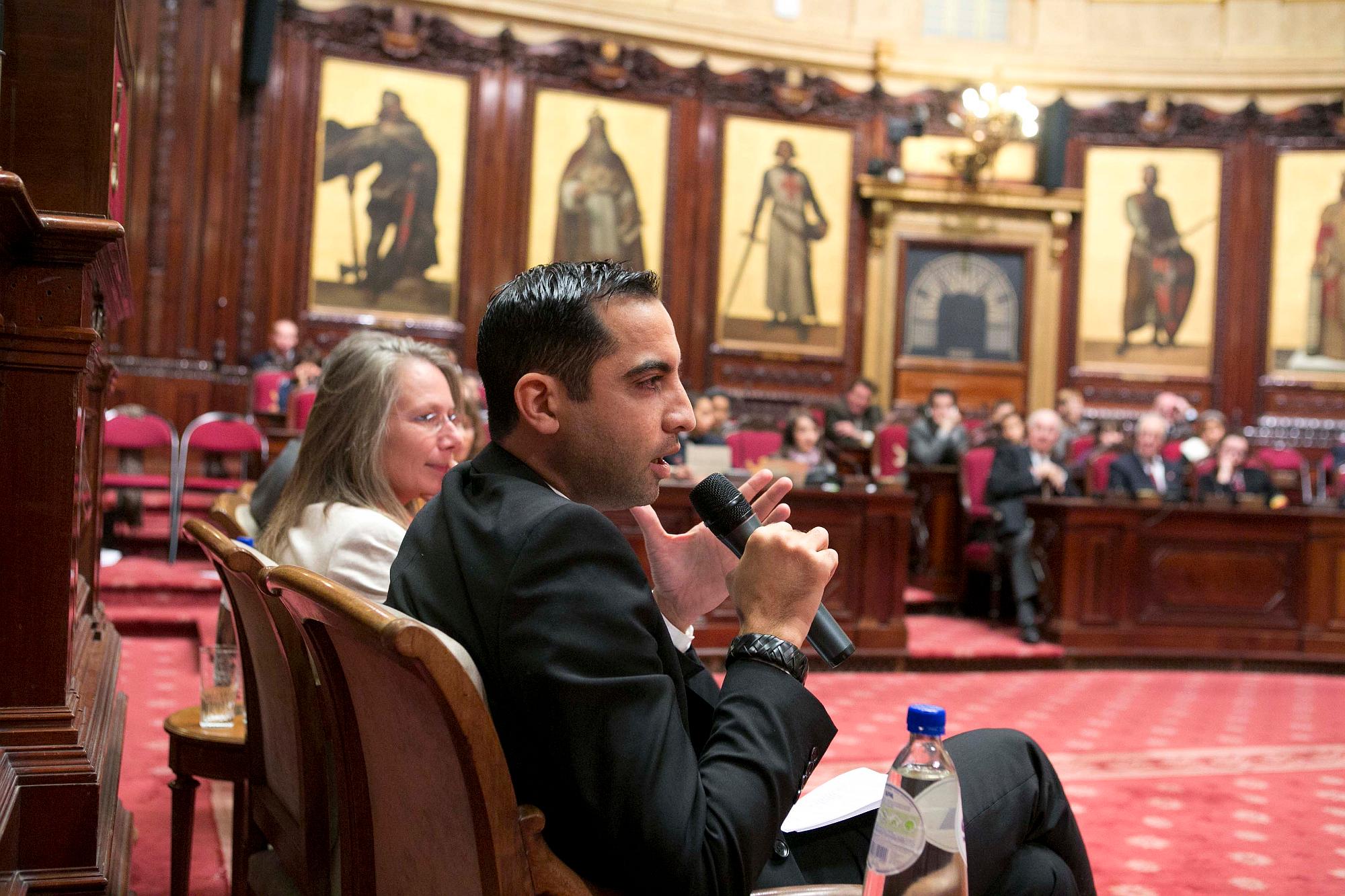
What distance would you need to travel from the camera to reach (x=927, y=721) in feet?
3.53

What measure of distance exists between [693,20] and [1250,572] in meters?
7.07

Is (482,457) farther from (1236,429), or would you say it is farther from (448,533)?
(1236,429)

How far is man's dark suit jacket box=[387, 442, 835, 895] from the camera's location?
3.57 feet

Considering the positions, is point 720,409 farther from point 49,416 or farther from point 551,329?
point 551,329

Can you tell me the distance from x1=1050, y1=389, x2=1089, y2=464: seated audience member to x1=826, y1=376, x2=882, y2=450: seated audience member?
4.94 ft

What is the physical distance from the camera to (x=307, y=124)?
1030cm

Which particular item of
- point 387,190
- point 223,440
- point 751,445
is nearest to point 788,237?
point 751,445

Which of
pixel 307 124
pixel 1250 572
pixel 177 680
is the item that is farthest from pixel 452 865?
pixel 307 124

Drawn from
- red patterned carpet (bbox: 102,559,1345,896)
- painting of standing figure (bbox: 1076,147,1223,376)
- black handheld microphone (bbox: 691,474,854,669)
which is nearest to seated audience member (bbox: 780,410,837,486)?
red patterned carpet (bbox: 102,559,1345,896)

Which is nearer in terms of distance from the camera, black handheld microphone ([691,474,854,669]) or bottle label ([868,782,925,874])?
bottle label ([868,782,925,874])

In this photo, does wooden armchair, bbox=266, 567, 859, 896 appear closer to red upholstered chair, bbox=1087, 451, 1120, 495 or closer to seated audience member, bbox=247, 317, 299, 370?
red upholstered chair, bbox=1087, 451, 1120, 495

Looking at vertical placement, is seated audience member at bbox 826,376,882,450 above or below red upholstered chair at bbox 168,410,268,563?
above

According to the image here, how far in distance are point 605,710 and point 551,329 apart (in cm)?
45

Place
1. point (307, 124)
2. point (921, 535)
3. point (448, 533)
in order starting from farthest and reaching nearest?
point (307, 124)
point (921, 535)
point (448, 533)
